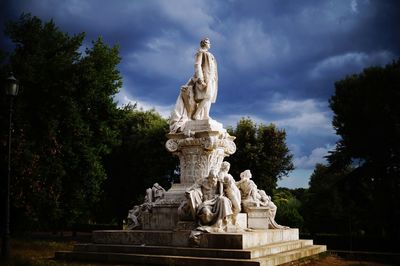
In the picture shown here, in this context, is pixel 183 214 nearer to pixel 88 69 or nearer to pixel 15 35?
pixel 88 69

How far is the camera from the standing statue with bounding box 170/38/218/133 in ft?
48.6

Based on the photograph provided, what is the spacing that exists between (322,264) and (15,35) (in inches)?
730

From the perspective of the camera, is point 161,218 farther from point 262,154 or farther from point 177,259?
point 262,154

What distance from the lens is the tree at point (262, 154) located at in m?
30.8

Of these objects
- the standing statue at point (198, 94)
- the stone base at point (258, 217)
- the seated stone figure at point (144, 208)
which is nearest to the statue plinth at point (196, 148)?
the seated stone figure at point (144, 208)

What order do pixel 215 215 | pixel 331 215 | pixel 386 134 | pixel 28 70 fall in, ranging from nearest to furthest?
pixel 215 215
pixel 28 70
pixel 386 134
pixel 331 215

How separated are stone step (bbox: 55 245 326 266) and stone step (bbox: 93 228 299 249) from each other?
0.61m

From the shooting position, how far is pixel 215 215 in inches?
470

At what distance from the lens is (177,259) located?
1073cm

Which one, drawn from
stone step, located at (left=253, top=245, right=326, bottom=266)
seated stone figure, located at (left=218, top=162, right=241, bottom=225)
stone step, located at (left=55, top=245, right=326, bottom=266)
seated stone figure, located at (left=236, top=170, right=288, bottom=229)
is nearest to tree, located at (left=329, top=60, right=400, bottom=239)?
stone step, located at (left=253, top=245, right=326, bottom=266)

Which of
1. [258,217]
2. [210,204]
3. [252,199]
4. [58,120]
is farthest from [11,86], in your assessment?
[58,120]

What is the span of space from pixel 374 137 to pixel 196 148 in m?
15.9

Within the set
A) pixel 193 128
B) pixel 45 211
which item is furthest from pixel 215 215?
pixel 45 211

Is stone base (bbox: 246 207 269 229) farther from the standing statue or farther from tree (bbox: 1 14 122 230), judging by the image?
tree (bbox: 1 14 122 230)
